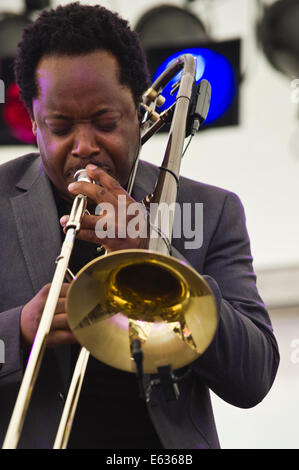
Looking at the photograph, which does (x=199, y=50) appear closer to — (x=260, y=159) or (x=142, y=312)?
(x=260, y=159)

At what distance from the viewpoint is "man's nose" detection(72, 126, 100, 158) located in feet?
8.31

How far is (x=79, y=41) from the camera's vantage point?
2703 millimetres

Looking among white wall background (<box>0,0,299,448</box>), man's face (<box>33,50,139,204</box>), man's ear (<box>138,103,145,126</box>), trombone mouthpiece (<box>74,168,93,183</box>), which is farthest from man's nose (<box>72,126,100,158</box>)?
white wall background (<box>0,0,299,448</box>)

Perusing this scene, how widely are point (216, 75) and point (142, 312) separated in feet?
8.18

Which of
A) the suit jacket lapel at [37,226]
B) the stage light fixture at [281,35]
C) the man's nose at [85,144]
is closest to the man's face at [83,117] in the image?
the man's nose at [85,144]

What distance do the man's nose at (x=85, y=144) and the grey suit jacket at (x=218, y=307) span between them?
0.29m

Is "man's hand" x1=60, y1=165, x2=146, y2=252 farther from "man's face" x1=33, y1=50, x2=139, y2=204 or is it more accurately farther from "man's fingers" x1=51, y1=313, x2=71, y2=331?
"man's face" x1=33, y1=50, x2=139, y2=204

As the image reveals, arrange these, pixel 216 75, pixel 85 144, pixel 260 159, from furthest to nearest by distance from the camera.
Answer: pixel 260 159 < pixel 216 75 < pixel 85 144

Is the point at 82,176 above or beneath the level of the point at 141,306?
above

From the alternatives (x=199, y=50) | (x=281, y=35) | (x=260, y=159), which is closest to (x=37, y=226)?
(x=199, y=50)

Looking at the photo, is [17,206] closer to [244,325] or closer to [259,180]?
[244,325]

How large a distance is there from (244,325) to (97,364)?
0.46m
